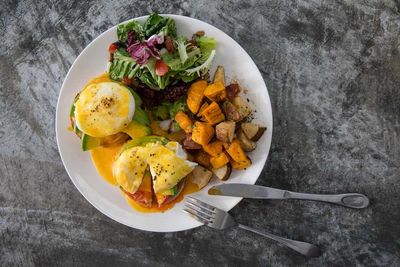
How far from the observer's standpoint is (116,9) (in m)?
2.89

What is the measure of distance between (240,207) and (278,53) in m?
0.87

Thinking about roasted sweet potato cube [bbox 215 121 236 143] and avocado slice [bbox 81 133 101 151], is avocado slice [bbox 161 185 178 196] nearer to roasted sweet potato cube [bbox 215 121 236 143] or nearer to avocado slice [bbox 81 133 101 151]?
roasted sweet potato cube [bbox 215 121 236 143]

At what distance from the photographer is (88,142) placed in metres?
2.59

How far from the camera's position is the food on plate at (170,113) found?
2.48 m

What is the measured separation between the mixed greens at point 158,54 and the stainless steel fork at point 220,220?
0.63 meters

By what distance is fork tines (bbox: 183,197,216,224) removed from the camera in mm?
2564

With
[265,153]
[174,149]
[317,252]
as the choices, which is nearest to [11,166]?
[174,149]

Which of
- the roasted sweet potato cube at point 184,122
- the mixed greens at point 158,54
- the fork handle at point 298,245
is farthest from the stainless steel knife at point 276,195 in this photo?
the mixed greens at point 158,54

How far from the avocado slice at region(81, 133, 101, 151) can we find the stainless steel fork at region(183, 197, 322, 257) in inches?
21.9

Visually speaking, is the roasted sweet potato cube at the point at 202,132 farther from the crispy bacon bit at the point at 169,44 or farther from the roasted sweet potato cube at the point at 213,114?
the crispy bacon bit at the point at 169,44

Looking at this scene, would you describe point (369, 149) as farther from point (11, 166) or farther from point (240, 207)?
point (11, 166)

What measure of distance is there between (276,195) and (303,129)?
1.33ft

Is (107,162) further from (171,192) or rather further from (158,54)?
(158,54)

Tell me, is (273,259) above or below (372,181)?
below
